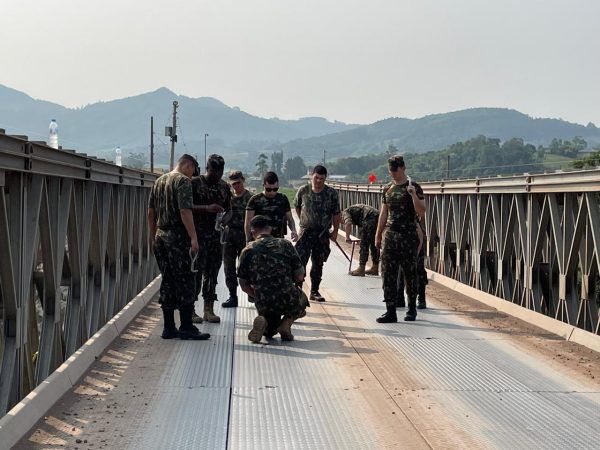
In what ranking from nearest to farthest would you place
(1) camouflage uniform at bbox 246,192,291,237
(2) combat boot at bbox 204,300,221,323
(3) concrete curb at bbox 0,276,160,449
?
(3) concrete curb at bbox 0,276,160,449 < (2) combat boot at bbox 204,300,221,323 < (1) camouflage uniform at bbox 246,192,291,237

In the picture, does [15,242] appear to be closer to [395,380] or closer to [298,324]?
[395,380]

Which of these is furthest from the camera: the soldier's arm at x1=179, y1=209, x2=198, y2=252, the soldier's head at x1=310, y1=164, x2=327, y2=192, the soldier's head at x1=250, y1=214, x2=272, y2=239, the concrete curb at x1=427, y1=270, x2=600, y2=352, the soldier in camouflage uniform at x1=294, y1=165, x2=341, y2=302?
the soldier in camouflage uniform at x1=294, y1=165, x2=341, y2=302

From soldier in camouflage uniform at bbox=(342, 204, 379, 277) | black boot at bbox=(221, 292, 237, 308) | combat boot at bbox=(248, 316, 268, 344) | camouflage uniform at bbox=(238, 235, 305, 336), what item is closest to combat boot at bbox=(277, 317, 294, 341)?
camouflage uniform at bbox=(238, 235, 305, 336)

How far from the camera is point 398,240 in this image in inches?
420

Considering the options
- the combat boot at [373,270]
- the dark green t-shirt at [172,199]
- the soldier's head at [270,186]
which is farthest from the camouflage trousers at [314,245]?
the combat boot at [373,270]

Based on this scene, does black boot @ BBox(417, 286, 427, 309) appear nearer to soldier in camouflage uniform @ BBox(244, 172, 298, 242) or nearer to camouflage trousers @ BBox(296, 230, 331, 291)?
camouflage trousers @ BBox(296, 230, 331, 291)

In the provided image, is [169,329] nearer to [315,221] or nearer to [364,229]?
[315,221]

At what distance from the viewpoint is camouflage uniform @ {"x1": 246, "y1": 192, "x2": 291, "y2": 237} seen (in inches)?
426

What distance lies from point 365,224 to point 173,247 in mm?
9317

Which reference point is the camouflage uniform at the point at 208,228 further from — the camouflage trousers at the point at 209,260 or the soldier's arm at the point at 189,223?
the soldier's arm at the point at 189,223

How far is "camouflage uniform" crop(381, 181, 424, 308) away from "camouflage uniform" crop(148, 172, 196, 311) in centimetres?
273

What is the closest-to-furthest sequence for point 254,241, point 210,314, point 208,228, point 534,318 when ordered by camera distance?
point 254,241 → point 208,228 → point 210,314 → point 534,318

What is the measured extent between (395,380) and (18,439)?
3.33 meters

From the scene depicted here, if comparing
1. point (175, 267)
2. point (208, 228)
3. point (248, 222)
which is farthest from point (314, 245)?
point (175, 267)
